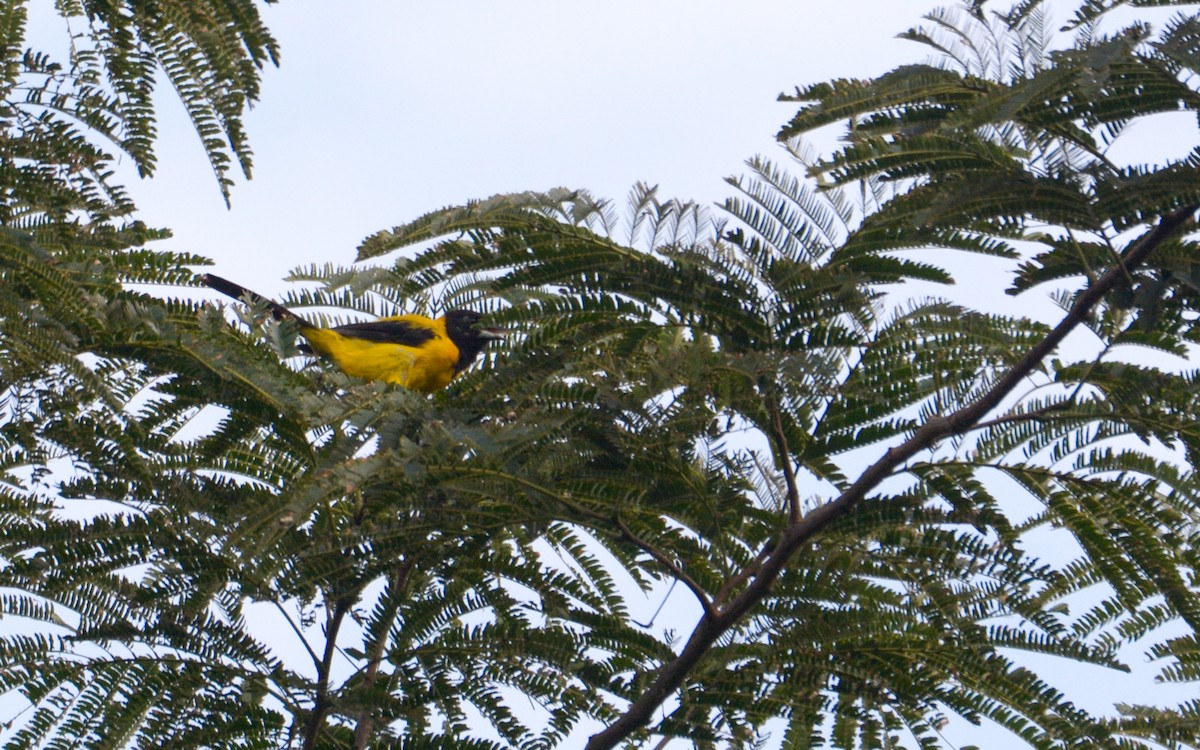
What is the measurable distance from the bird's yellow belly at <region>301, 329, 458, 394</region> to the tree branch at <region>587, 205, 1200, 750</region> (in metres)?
3.53

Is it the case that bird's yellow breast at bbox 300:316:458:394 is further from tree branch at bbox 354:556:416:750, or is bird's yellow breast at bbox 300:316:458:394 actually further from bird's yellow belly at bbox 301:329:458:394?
tree branch at bbox 354:556:416:750

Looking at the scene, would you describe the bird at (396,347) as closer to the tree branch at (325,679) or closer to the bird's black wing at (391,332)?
the bird's black wing at (391,332)

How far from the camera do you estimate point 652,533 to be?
11.6ft

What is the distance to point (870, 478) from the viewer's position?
117 inches

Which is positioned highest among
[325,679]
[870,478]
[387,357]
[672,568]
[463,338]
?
[463,338]

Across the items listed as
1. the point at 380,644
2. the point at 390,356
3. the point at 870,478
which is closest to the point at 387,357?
the point at 390,356

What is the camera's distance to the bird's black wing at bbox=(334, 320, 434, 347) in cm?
625

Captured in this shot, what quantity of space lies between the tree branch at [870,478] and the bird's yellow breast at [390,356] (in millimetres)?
3466

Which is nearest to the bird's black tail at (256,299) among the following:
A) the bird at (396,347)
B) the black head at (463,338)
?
the bird at (396,347)

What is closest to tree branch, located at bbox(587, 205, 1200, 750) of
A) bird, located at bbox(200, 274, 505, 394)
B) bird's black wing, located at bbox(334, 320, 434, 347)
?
bird, located at bbox(200, 274, 505, 394)

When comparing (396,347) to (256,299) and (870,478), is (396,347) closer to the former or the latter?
(256,299)

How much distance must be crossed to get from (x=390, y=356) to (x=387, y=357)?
17mm

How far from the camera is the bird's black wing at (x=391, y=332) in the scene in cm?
625

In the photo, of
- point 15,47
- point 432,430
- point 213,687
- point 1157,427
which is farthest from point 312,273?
point 1157,427
